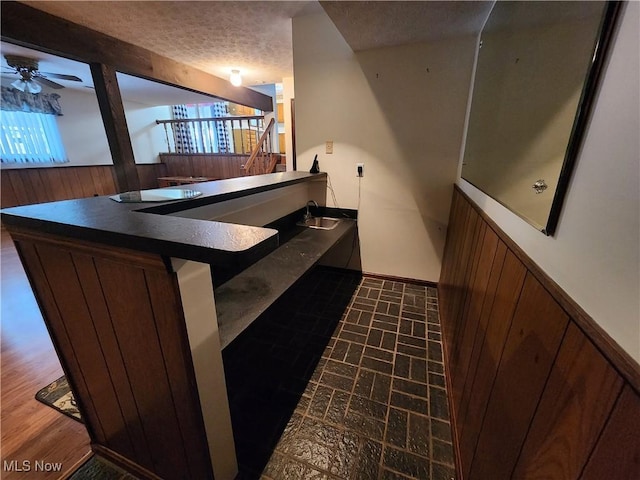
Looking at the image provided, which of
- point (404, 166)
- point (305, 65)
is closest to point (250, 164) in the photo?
point (305, 65)

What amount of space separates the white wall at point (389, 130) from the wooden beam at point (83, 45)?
1826 millimetres

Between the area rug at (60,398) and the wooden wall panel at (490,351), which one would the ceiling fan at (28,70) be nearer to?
the area rug at (60,398)

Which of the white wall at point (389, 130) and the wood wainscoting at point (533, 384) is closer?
the wood wainscoting at point (533, 384)

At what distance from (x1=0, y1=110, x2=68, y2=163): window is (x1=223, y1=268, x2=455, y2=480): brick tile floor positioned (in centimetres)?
640

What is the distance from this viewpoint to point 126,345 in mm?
928

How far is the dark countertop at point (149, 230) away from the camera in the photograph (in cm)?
65

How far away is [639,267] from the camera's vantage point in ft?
1.37

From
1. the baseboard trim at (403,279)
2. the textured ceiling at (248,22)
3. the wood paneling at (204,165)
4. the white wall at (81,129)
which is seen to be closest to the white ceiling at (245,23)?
the textured ceiling at (248,22)

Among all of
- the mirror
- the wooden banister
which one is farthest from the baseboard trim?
the wooden banister

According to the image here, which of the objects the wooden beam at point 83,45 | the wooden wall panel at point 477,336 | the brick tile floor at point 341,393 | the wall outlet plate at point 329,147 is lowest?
the brick tile floor at point 341,393

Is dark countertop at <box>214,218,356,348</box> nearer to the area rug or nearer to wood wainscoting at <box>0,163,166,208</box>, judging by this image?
the area rug

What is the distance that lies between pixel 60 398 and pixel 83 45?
9.90ft

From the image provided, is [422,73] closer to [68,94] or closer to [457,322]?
[457,322]

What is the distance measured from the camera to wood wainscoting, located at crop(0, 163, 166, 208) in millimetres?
4879
